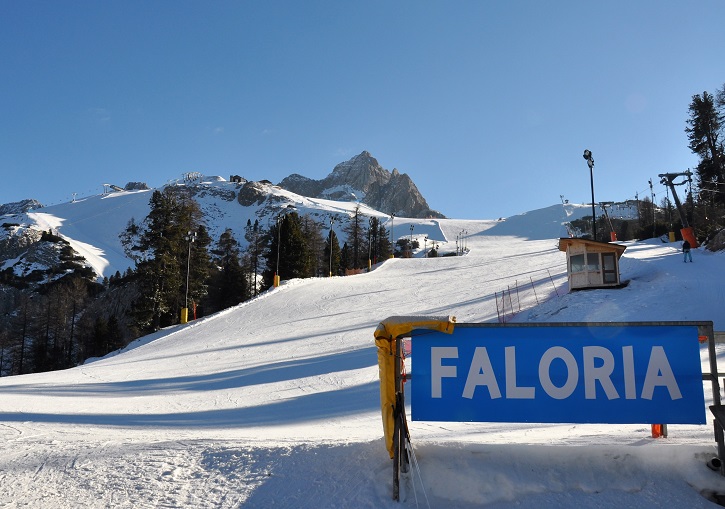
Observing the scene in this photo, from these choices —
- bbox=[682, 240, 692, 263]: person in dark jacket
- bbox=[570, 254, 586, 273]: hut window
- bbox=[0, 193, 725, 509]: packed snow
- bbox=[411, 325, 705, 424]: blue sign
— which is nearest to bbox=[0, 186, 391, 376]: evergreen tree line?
bbox=[0, 193, 725, 509]: packed snow

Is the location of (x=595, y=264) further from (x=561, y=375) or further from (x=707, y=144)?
(x=707, y=144)

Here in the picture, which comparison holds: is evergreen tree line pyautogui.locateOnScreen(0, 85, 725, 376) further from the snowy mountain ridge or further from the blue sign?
the snowy mountain ridge

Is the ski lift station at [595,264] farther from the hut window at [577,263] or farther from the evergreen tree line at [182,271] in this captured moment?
the evergreen tree line at [182,271]

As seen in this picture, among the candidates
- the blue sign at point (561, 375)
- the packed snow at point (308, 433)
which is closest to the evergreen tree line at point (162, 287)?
the packed snow at point (308, 433)

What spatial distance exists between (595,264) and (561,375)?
17.8 m

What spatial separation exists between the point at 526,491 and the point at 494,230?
4503 inches

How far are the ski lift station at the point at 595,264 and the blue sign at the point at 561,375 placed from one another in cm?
1684

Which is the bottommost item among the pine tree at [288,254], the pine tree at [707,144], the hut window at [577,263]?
the hut window at [577,263]

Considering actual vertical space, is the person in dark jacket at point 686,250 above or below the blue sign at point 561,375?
above

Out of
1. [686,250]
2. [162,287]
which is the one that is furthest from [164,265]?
[686,250]

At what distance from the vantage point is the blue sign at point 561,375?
450 centimetres

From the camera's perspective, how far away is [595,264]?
2050 cm

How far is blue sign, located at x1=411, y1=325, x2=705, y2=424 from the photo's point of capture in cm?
450

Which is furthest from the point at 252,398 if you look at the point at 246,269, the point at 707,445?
the point at 246,269
